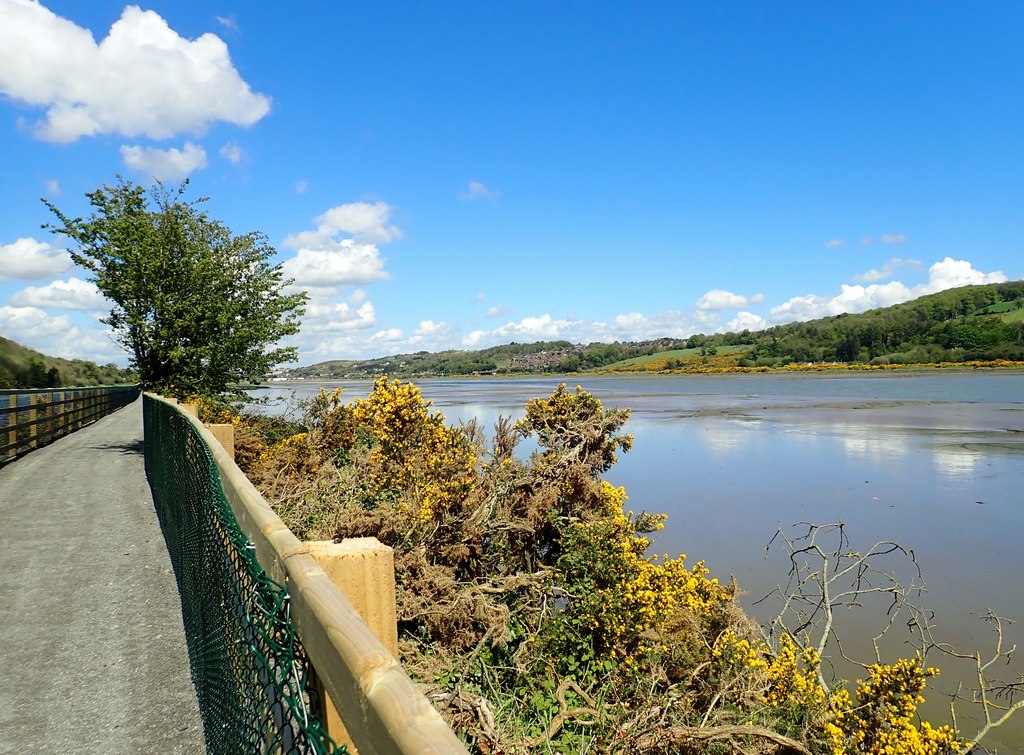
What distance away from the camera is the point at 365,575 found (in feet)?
6.43

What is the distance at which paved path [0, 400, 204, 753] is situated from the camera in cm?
387

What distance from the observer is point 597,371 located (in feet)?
447

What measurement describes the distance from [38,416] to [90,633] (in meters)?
15.2

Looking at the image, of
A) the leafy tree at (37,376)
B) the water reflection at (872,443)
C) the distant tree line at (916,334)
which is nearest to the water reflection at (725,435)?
the water reflection at (872,443)

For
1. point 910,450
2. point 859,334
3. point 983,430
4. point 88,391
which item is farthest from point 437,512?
point 859,334

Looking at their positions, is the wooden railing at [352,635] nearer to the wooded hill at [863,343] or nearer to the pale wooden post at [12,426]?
the pale wooden post at [12,426]

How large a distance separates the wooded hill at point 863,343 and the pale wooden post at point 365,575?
86.5 meters

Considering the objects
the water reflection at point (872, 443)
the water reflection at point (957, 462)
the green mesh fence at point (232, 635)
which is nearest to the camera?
the green mesh fence at point (232, 635)

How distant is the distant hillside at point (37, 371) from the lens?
134 feet

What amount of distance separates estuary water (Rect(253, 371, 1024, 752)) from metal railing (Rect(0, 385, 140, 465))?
21.0ft

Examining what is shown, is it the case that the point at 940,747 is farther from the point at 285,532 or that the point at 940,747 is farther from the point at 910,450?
the point at 910,450

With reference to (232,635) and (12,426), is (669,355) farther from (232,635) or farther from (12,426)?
(232,635)

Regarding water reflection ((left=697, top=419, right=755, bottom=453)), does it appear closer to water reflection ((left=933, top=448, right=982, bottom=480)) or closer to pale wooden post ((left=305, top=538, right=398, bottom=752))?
water reflection ((left=933, top=448, right=982, bottom=480))

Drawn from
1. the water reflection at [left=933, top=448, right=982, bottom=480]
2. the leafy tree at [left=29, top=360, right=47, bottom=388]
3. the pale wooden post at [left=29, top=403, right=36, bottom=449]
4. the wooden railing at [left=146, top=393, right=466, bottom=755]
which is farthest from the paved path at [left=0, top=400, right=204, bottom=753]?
the leafy tree at [left=29, top=360, right=47, bottom=388]
